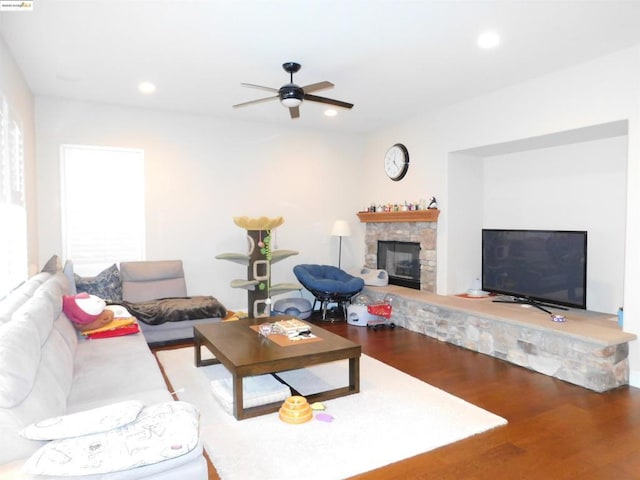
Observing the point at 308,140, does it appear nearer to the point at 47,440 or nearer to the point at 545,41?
the point at 545,41

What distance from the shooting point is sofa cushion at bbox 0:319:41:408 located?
1538 millimetres

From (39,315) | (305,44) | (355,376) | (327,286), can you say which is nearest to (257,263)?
(327,286)

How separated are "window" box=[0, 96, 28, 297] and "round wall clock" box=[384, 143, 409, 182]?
173 inches

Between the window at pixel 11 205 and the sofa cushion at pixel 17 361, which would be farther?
the window at pixel 11 205

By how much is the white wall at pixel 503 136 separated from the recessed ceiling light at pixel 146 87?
10.7ft

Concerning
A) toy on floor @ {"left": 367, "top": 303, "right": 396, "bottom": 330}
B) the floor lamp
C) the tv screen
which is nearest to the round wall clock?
the floor lamp

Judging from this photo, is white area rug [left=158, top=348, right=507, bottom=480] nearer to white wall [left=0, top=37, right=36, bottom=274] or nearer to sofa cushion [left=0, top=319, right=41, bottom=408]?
sofa cushion [left=0, top=319, right=41, bottom=408]

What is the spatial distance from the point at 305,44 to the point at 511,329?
3.13m

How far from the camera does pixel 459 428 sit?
270cm

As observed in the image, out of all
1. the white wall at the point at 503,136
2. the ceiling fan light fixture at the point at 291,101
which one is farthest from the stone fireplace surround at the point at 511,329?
the ceiling fan light fixture at the point at 291,101

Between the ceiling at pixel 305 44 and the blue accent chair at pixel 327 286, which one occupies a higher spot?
the ceiling at pixel 305 44

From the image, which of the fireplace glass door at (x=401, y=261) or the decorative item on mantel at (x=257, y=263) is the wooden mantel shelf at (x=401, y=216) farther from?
the decorative item on mantel at (x=257, y=263)

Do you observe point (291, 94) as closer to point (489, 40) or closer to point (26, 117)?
point (489, 40)

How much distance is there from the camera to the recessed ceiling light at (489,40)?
3.21 metres
